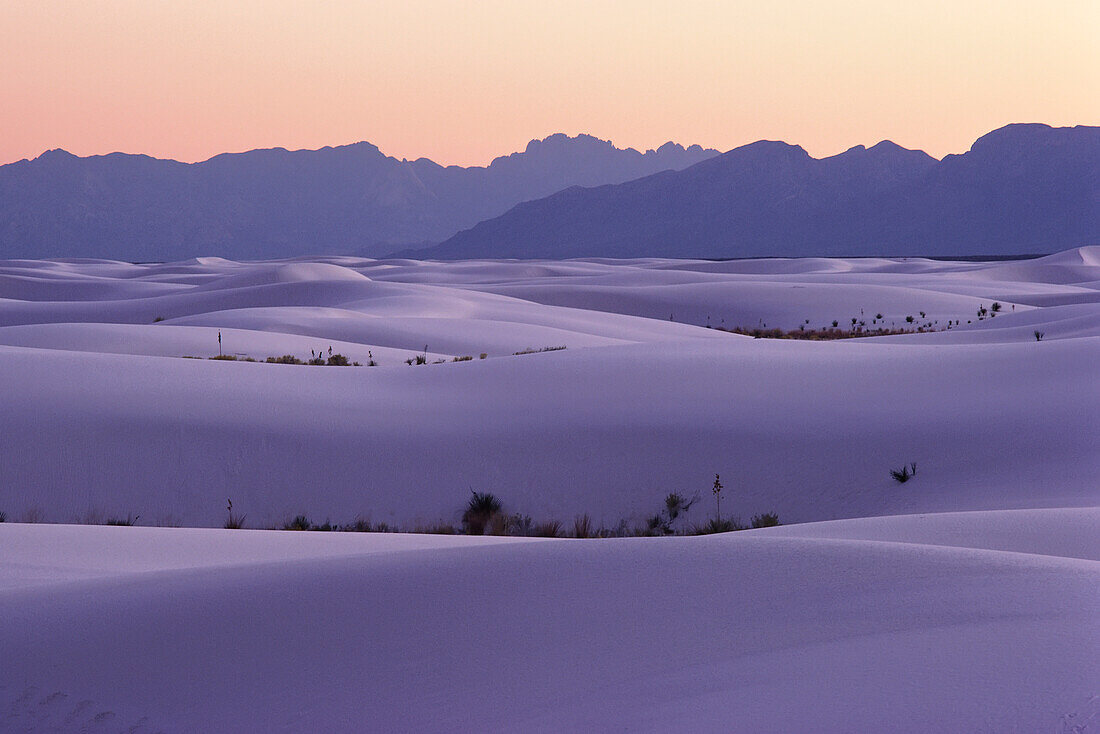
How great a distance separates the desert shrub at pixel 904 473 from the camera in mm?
9477

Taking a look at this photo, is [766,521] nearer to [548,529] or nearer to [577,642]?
[548,529]

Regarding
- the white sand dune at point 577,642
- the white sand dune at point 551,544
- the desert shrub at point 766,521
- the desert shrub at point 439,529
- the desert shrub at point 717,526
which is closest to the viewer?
the white sand dune at point 577,642

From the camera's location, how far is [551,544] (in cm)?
509

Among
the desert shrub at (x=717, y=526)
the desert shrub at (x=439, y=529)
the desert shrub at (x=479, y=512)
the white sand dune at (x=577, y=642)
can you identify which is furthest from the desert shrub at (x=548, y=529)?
the white sand dune at (x=577, y=642)

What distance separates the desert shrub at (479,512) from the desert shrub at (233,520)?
73.0 inches

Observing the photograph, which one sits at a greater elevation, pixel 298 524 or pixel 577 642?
pixel 577 642

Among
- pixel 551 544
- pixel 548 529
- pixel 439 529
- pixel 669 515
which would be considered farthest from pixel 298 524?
pixel 551 544

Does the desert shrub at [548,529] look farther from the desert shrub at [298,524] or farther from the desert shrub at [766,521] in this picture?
the desert shrub at [298,524]

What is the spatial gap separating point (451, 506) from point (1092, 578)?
21.3 feet

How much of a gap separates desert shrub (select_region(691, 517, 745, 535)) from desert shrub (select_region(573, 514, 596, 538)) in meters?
0.82

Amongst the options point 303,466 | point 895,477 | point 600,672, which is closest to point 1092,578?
point 600,672

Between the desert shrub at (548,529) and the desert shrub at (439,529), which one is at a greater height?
the desert shrub at (548,529)

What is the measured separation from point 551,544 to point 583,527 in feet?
13.4

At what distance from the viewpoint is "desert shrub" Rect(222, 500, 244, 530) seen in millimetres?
9023
